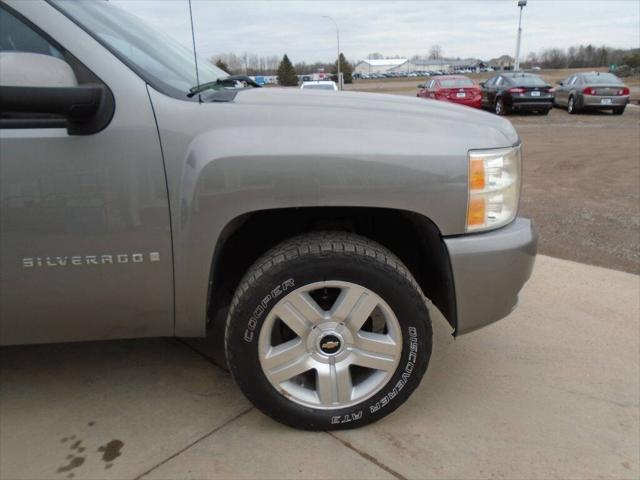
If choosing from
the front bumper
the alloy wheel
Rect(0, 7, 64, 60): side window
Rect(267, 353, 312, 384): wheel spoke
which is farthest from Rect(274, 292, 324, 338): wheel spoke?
Rect(0, 7, 64, 60): side window

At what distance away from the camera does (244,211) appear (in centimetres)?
197

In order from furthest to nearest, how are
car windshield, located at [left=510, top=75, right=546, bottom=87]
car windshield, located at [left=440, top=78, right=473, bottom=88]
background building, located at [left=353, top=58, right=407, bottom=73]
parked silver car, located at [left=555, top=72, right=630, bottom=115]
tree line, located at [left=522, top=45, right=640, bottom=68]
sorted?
background building, located at [left=353, top=58, right=407, bottom=73]
tree line, located at [left=522, top=45, right=640, bottom=68]
car windshield, located at [left=440, top=78, right=473, bottom=88]
car windshield, located at [left=510, top=75, right=546, bottom=87]
parked silver car, located at [left=555, top=72, right=630, bottom=115]

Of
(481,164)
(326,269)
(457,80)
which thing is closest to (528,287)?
(481,164)

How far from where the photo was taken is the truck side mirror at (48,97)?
1745 millimetres

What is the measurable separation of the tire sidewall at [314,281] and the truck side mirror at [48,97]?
2.86 feet

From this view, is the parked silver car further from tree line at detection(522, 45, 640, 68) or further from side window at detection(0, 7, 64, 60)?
tree line at detection(522, 45, 640, 68)

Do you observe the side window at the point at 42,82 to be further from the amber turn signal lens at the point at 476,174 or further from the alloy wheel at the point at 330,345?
the amber turn signal lens at the point at 476,174

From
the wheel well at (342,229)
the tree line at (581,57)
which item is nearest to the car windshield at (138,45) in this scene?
the wheel well at (342,229)

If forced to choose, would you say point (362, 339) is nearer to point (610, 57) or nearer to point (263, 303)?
point (263, 303)

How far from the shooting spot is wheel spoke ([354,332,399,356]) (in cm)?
217

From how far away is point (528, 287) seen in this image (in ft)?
12.5

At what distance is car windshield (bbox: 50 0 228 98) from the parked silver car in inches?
691

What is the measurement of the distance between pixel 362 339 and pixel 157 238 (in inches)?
→ 36.8

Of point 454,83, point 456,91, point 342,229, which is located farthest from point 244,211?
point 454,83
